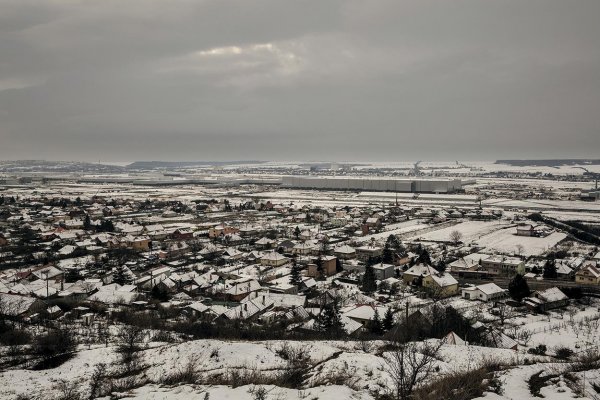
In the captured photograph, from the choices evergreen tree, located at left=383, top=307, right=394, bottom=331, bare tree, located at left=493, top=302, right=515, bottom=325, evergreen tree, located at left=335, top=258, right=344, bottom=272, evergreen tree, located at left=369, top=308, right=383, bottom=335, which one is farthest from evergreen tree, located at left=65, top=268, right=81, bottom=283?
bare tree, located at left=493, top=302, right=515, bottom=325

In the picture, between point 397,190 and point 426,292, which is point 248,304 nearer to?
point 426,292

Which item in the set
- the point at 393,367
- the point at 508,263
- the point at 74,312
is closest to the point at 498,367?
the point at 393,367

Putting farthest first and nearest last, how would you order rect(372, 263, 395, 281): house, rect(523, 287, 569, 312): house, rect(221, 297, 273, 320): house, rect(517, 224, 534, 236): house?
rect(517, 224, 534, 236): house, rect(372, 263, 395, 281): house, rect(523, 287, 569, 312): house, rect(221, 297, 273, 320): house

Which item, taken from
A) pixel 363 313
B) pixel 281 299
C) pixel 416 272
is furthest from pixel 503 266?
pixel 281 299

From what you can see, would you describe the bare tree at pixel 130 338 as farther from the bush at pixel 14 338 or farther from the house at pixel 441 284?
the house at pixel 441 284

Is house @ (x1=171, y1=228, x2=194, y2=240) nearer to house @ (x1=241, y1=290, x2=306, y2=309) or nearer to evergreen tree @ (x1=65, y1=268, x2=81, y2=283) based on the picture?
evergreen tree @ (x1=65, y1=268, x2=81, y2=283)
